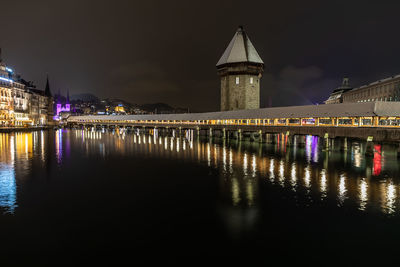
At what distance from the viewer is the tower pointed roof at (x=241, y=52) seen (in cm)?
6962

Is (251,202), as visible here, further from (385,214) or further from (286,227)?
(385,214)

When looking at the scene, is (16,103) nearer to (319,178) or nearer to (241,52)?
(241,52)

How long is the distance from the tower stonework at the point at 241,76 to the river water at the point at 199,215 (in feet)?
147

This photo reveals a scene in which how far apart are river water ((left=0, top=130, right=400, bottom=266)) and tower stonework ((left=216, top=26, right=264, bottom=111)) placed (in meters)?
44.9

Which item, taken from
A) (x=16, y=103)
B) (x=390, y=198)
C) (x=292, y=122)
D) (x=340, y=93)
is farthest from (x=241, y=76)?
(x=340, y=93)

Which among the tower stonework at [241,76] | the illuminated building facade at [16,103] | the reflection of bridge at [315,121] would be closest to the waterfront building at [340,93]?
the tower stonework at [241,76]

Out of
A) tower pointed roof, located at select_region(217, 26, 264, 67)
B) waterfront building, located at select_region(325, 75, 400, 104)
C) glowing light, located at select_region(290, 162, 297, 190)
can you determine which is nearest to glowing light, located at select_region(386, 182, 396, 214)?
→ glowing light, located at select_region(290, 162, 297, 190)

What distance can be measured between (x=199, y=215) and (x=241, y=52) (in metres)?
63.3

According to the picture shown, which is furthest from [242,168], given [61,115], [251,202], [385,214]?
[61,115]

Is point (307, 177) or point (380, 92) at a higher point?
point (380, 92)

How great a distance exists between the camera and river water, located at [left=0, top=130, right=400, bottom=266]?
9.73m

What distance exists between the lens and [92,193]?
17062mm

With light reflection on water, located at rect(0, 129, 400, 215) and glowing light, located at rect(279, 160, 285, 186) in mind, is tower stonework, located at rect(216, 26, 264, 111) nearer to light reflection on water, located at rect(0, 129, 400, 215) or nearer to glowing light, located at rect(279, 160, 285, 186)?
light reflection on water, located at rect(0, 129, 400, 215)

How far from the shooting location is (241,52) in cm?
7044
